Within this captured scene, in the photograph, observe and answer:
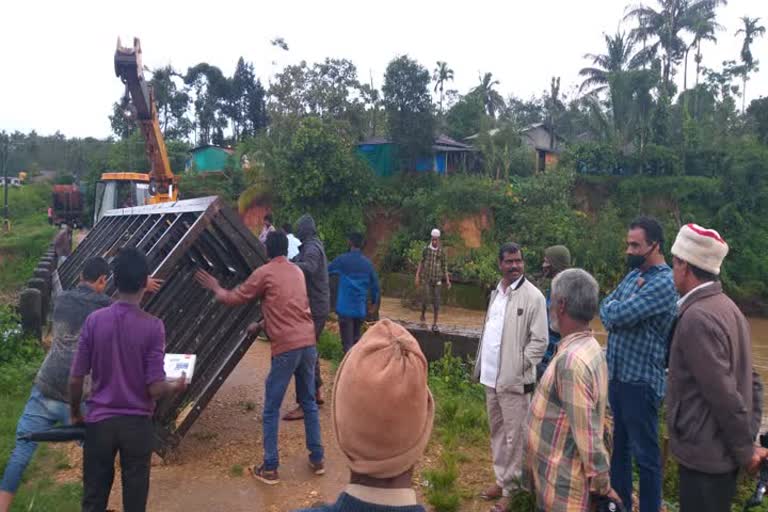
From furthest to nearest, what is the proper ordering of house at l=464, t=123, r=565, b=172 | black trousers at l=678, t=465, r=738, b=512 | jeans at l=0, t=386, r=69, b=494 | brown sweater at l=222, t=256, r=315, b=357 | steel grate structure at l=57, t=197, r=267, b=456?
house at l=464, t=123, r=565, b=172, steel grate structure at l=57, t=197, r=267, b=456, brown sweater at l=222, t=256, r=315, b=357, jeans at l=0, t=386, r=69, b=494, black trousers at l=678, t=465, r=738, b=512

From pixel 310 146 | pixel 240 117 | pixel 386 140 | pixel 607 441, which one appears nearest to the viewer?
pixel 607 441

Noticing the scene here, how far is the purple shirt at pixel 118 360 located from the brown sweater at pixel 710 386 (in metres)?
2.62

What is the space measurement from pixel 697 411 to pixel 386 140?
23750 mm

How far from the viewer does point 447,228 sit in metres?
22.6

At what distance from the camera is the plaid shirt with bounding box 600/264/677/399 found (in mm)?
3660

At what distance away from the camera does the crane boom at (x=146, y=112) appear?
15.4 metres

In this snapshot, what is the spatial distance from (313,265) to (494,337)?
2.10m

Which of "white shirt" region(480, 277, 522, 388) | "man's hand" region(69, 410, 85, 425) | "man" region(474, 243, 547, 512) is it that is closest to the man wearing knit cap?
"man" region(474, 243, 547, 512)

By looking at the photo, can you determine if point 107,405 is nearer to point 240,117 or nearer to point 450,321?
point 450,321

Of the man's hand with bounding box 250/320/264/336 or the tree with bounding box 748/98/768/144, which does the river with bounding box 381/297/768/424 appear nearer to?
the man's hand with bounding box 250/320/264/336

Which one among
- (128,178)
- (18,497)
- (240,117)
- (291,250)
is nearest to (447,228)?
(128,178)

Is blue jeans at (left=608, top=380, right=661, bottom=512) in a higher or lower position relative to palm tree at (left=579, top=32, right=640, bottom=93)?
lower

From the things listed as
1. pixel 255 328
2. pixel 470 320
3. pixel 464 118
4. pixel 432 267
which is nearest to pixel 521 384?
pixel 255 328

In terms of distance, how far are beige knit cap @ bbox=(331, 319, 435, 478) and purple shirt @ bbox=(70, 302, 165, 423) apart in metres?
2.01
